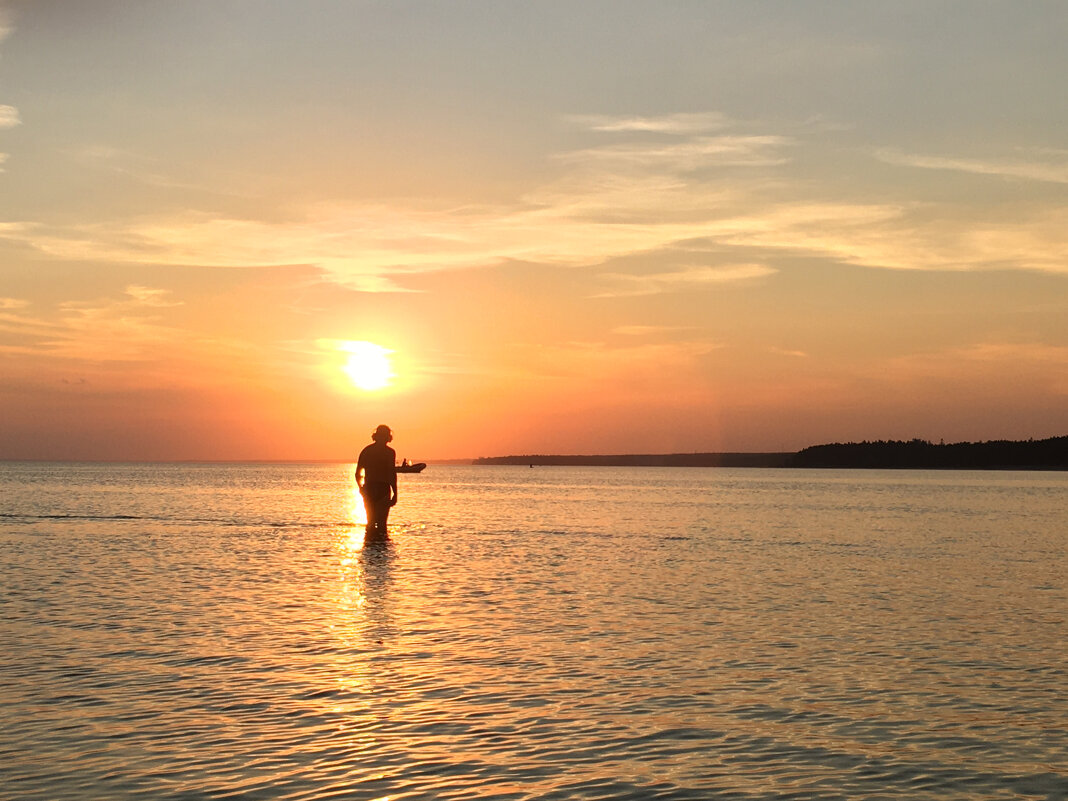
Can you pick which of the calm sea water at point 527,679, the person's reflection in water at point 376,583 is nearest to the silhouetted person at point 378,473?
the person's reflection in water at point 376,583

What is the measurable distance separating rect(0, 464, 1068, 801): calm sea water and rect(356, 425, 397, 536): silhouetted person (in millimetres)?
4384

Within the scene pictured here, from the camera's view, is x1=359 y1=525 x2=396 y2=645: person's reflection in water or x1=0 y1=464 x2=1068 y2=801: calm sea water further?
x1=359 y1=525 x2=396 y2=645: person's reflection in water

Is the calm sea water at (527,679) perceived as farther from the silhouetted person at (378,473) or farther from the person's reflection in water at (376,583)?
the silhouetted person at (378,473)

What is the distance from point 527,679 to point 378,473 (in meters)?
20.8

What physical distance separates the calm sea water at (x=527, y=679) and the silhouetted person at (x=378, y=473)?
4.38 metres

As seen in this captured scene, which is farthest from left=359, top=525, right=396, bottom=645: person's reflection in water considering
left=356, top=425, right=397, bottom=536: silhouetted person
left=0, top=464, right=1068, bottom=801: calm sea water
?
left=356, top=425, right=397, bottom=536: silhouetted person

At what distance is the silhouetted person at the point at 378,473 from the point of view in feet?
106

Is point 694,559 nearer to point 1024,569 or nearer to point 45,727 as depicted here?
point 1024,569

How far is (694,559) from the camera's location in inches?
1204

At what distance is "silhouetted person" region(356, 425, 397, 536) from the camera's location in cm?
3234

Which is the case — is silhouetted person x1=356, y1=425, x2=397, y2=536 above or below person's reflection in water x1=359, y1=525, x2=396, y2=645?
above

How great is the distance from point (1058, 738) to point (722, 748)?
10.9ft

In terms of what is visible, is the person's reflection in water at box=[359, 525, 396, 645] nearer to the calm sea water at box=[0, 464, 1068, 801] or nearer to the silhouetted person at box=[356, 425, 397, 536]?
the calm sea water at box=[0, 464, 1068, 801]

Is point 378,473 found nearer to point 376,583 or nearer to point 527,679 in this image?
point 376,583
